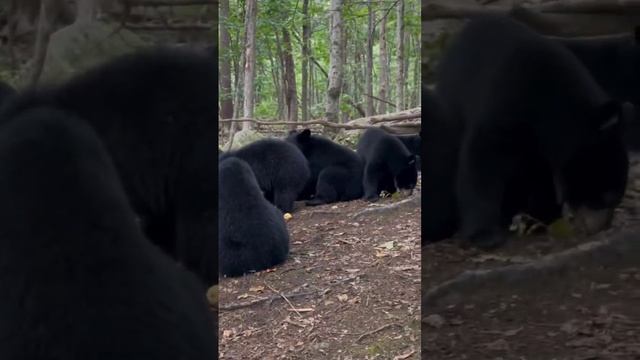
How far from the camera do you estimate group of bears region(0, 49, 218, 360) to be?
1.73 m

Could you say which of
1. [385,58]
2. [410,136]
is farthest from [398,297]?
[385,58]

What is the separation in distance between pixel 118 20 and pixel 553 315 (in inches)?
63.8

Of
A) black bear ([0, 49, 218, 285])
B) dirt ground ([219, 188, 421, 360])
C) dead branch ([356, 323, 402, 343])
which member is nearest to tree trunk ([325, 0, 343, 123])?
dirt ground ([219, 188, 421, 360])

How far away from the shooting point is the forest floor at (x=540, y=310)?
2.12 m

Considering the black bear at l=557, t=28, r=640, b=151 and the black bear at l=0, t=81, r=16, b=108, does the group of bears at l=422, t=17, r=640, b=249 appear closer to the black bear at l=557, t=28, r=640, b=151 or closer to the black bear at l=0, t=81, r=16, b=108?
the black bear at l=557, t=28, r=640, b=151

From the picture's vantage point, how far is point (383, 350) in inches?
124

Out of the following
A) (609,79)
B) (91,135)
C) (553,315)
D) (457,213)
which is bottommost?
(553,315)

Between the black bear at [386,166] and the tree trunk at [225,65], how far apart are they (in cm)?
172

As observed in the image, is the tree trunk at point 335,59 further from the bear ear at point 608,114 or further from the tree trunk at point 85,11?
the tree trunk at point 85,11

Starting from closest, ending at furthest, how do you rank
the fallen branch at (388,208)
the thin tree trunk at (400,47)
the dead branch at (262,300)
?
the dead branch at (262,300) → the fallen branch at (388,208) → the thin tree trunk at (400,47)

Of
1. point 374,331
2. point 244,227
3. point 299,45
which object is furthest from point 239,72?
point 374,331

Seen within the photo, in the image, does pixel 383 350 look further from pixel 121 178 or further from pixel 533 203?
pixel 121 178

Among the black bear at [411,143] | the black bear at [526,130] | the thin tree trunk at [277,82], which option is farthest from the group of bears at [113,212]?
the thin tree trunk at [277,82]

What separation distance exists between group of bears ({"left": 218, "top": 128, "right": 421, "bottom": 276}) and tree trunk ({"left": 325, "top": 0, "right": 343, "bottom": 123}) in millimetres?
1612
